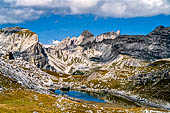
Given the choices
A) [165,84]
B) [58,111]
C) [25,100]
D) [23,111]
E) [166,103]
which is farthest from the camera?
[165,84]

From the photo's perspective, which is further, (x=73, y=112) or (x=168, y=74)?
(x=168, y=74)

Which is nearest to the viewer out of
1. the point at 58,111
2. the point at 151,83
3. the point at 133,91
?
Result: the point at 58,111

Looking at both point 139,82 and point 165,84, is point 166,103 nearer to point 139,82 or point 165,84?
point 165,84

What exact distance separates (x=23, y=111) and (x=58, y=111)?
13469mm

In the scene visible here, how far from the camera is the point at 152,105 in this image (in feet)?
470

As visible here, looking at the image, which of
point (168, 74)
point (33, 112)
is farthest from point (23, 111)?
point (168, 74)

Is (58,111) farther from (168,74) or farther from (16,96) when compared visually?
(168,74)

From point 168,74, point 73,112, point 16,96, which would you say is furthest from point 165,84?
point 16,96

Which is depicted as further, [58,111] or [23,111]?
[58,111]

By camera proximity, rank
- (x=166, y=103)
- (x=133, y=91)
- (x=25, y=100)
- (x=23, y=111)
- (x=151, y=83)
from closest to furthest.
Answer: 1. (x=23, y=111)
2. (x=25, y=100)
3. (x=166, y=103)
4. (x=151, y=83)
5. (x=133, y=91)

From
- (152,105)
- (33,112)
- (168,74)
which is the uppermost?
(168,74)

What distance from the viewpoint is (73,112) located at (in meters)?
68.1

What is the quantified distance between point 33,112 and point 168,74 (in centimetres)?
14028

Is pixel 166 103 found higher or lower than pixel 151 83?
lower
